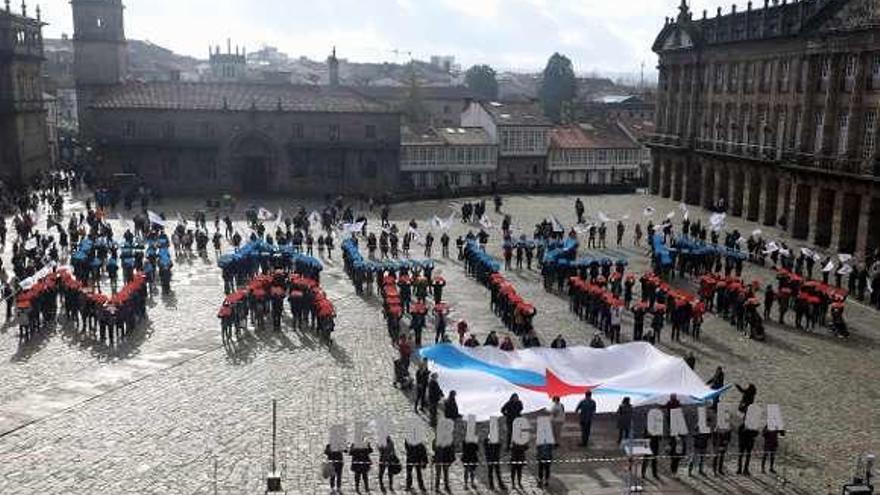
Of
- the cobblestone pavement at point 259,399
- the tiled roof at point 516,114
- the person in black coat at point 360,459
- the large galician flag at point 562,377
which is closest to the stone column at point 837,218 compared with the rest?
the cobblestone pavement at point 259,399

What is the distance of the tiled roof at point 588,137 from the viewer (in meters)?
90.1

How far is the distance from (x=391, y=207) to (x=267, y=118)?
1383cm

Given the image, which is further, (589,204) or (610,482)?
(589,204)

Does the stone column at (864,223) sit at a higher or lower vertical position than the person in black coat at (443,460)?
higher

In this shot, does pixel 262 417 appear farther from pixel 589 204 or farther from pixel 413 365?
pixel 589 204

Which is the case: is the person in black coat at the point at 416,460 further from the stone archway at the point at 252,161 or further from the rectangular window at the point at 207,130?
the rectangular window at the point at 207,130

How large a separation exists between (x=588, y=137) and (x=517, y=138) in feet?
33.2

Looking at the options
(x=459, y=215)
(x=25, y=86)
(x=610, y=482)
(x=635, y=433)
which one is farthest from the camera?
(x=25, y=86)

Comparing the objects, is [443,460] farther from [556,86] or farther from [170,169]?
[556,86]

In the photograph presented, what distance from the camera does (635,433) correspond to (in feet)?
69.5

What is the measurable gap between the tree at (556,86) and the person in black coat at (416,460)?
121 metres

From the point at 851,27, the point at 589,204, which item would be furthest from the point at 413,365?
the point at 589,204

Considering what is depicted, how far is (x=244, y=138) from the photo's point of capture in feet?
228

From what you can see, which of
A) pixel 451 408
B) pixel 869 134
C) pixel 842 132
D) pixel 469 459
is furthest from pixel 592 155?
pixel 469 459
